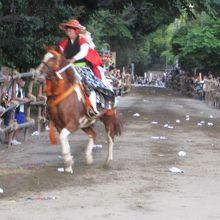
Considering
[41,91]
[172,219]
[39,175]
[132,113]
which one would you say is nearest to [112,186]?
[39,175]

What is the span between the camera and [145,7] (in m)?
28.3

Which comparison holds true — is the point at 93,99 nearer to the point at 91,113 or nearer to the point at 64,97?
the point at 91,113

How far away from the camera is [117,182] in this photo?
33.3 ft

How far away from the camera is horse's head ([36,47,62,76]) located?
413 inches

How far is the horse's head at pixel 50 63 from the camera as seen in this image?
10.5 meters

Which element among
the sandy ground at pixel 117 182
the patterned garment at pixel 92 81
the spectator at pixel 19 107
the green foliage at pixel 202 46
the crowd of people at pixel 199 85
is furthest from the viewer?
the green foliage at pixel 202 46

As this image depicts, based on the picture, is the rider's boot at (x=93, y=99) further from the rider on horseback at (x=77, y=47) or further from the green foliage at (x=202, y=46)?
the green foliage at (x=202, y=46)

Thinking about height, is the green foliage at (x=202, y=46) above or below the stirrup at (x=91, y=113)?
above

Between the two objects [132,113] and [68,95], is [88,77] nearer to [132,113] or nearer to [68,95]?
[68,95]

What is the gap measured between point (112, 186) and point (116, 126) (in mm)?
2490

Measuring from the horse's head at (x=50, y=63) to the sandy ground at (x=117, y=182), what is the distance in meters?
1.68

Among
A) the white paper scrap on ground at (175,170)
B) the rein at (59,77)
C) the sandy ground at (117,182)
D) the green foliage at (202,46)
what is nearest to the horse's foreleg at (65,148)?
the sandy ground at (117,182)

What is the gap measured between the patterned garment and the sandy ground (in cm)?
134

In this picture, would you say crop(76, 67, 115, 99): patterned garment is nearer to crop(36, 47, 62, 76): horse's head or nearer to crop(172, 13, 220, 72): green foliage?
crop(36, 47, 62, 76): horse's head
